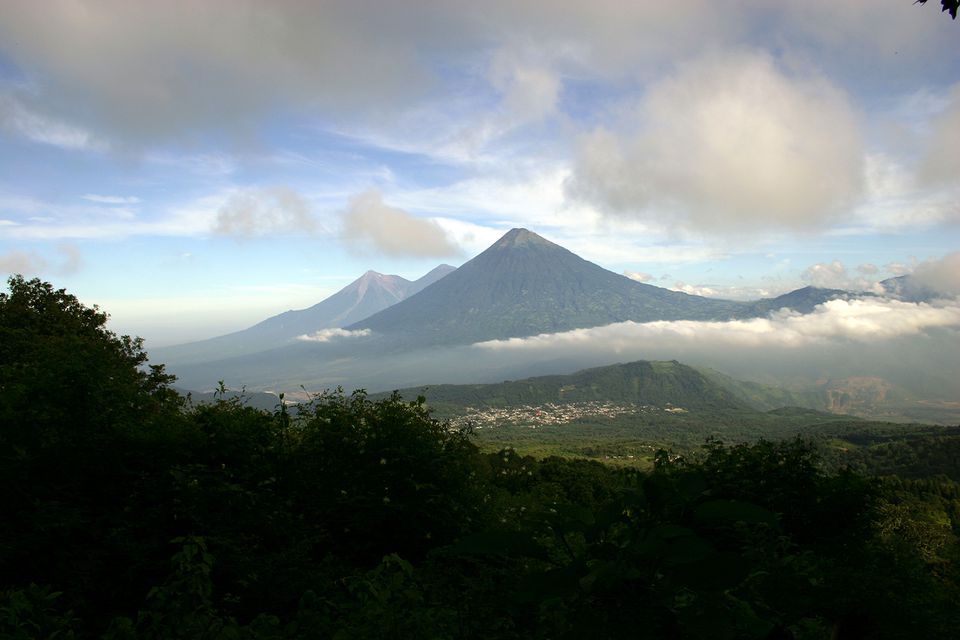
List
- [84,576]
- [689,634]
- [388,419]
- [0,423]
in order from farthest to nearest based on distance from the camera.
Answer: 1. [388,419]
2. [0,423]
3. [84,576]
4. [689,634]

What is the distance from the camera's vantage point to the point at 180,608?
3865 mm

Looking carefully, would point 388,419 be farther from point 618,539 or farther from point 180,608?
point 618,539

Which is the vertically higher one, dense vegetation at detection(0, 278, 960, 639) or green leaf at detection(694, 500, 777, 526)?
green leaf at detection(694, 500, 777, 526)

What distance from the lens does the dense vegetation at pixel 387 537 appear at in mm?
1593

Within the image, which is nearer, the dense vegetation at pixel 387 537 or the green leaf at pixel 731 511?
the green leaf at pixel 731 511

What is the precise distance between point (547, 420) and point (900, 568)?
18181 centimetres

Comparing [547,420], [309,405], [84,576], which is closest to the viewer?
Result: [84,576]

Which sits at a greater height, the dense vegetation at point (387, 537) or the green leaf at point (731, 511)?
the green leaf at point (731, 511)

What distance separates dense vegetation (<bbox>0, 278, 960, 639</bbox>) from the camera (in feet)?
5.23

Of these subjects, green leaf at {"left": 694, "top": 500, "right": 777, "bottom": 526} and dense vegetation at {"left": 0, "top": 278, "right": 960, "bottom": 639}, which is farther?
dense vegetation at {"left": 0, "top": 278, "right": 960, "bottom": 639}

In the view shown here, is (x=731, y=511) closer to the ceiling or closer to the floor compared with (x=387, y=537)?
closer to the ceiling

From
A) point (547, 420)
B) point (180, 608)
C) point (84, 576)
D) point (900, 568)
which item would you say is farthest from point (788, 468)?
point (547, 420)

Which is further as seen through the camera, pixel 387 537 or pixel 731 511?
pixel 387 537

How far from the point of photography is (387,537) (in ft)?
26.7
